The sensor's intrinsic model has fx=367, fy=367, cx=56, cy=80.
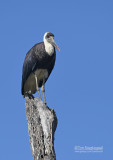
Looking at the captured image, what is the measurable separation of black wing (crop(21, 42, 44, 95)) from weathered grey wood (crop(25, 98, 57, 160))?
2.38 m

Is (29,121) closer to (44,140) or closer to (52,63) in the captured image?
(44,140)

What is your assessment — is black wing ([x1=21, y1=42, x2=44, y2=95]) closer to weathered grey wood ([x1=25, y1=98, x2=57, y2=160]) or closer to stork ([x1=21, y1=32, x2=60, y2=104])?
stork ([x1=21, y1=32, x2=60, y2=104])

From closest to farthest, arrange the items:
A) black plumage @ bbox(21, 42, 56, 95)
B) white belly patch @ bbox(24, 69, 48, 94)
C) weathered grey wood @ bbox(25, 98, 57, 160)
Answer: weathered grey wood @ bbox(25, 98, 57, 160), black plumage @ bbox(21, 42, 56, 95), white belly patch @ bbox(24, 69, 48, 94)

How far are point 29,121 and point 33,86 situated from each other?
115 inches

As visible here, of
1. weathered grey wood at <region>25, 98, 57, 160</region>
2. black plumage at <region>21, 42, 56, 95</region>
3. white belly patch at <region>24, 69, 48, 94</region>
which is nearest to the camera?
weathered grey wood at <region>25, 98, 57, 160</region>

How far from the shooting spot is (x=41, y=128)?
272 inches

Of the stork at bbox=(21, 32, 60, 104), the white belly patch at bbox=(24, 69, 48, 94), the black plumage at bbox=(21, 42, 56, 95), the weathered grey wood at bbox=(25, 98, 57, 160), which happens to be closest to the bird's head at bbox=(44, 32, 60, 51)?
the stork at bbox=(21, 32, 60, 104)

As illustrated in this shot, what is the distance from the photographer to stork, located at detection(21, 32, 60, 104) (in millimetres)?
9633

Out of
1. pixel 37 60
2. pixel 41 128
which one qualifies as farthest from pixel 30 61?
pixel 41 128

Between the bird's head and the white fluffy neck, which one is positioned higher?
the bird's head

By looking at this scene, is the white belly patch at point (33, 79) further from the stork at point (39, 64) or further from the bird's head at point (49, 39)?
A: the bird's head at point (49, 39)

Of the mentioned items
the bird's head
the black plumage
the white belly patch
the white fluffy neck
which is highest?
the bird's head

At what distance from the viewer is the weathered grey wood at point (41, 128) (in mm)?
6676

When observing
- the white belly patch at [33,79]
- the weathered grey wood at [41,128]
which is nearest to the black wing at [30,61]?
the white belly patch at [33,79]
